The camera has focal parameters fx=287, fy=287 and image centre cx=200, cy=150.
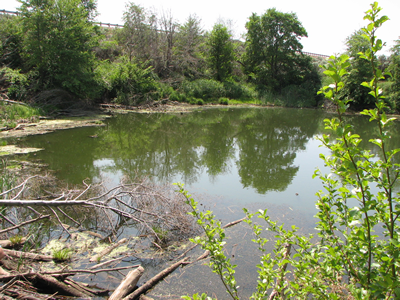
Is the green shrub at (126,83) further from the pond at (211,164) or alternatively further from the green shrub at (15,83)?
the green shrub at (15,83)

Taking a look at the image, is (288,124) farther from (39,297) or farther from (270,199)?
(39,297)

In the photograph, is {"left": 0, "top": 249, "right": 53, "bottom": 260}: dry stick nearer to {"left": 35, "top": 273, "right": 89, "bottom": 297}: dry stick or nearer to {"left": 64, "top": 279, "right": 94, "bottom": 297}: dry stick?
{"left": 35, "top": 273, "right": 89, "bottom": 297}: dry stick

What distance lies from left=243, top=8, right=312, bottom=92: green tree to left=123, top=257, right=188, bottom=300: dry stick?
30186mm

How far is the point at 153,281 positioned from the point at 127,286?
37 centimetres

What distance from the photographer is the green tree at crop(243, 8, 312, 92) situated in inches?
1235

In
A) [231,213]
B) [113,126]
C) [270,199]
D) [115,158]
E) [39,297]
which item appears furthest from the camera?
[113,126]

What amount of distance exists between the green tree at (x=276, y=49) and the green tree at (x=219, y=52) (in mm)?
3499

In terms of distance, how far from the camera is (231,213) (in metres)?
5.68

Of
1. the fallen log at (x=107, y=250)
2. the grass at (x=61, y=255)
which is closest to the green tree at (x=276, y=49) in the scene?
the fallen log at (x=107, y=250)

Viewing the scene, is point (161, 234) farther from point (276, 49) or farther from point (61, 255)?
point (276, 49)

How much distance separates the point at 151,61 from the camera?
24.8 m

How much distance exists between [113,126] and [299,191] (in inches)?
394

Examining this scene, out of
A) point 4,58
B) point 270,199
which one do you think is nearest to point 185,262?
point 270,199

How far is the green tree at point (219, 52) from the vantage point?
97.4 feet
